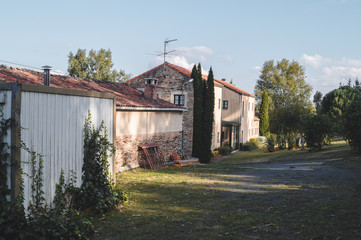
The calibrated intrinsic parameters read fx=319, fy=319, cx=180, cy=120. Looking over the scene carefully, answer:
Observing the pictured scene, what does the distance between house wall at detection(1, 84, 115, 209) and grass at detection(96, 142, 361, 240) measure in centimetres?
152

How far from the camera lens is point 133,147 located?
17000 mm

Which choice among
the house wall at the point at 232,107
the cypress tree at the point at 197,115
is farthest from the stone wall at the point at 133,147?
the house wall at the point at 232,107

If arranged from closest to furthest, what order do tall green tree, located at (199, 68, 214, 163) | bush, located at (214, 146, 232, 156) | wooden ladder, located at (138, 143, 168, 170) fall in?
wooden ladder, located at (138, 143, 168, 170), tall green tree, located at (199, 68, 214, 163), bush, located at (214, 146, 232, 156)

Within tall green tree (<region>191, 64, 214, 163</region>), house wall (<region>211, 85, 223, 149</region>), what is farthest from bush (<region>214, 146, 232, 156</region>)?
tall green tree (<region>191, 64, 214, 163</region>)

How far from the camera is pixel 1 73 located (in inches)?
516

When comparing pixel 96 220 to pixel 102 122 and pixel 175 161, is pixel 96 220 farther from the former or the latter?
pixel 175 161

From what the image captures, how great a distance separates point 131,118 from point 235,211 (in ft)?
32.0

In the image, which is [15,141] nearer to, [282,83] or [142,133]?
[142,133]

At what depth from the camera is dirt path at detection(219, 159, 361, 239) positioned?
6.31 meters

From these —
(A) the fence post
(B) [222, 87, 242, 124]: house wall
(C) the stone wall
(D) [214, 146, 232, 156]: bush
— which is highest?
(B) [222, 87, 242, 124]: house wall

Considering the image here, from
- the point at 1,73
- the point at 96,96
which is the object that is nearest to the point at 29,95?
the point at 96,96

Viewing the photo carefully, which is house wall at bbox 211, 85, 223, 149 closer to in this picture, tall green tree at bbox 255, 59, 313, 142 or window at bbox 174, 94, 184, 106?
window at bbox 174, 94, 184, 106

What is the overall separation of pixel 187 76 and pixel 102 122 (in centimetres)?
1854

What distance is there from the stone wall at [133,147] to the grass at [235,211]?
10.6 ft
